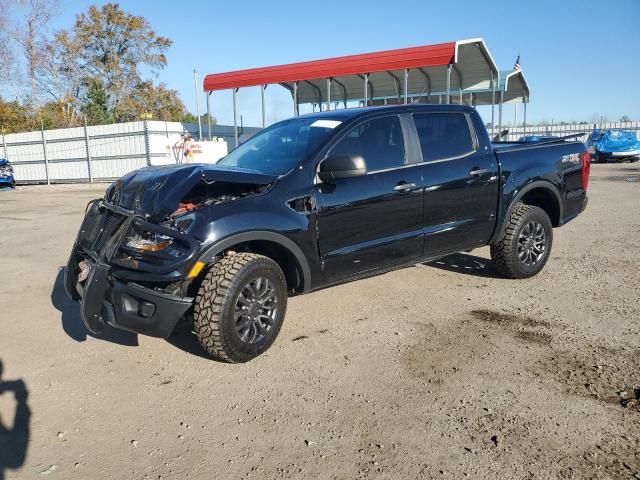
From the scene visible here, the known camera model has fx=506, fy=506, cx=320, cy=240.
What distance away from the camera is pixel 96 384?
3.47 metres

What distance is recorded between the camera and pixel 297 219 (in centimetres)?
386

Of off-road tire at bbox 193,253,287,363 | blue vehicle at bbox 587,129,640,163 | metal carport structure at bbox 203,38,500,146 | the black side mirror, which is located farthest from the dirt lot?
blue vehicle at bbox 587,129,640,163

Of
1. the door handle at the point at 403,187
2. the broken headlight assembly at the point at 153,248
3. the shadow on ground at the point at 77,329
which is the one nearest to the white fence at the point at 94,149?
the shadow on ground at the point at 77,329

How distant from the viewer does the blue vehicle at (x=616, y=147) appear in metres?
26.6

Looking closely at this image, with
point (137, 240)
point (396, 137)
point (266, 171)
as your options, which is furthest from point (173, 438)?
point (396, 137)

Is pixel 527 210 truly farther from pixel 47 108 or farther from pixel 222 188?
pixel 47 108

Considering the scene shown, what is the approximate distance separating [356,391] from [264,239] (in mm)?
1240

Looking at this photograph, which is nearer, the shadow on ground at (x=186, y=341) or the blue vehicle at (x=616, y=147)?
the shadow on ground at (x=186, y=341)

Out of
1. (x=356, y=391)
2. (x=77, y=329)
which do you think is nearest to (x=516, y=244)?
(x=356, y=391)

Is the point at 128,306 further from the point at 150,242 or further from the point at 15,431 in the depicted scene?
the point at 15,431

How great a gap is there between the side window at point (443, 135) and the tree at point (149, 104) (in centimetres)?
3740

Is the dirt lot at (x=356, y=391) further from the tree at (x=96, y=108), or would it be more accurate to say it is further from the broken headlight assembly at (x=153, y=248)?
the tree at (x=96, y=108)

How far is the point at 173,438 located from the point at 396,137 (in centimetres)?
308

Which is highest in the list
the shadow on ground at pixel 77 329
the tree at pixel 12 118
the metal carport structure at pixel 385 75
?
the tree at pixel 12 118
